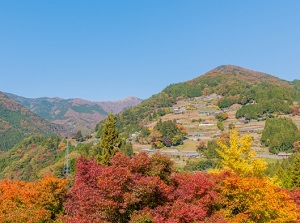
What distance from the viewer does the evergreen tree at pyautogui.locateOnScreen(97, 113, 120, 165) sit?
140 feet

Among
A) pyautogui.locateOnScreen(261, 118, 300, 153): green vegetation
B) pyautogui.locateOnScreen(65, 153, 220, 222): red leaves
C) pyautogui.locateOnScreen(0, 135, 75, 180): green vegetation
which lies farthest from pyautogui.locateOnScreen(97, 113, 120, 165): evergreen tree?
pyautogui.locateOnScreen(261, 118, 300, 153): green vegetation

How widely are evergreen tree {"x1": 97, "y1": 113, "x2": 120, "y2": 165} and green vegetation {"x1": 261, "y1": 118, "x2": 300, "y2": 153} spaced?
97535 mm

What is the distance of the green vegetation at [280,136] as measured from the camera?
126m

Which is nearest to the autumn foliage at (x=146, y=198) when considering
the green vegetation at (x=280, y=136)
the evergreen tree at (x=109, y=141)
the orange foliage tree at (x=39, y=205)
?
the orange foliage tree at (x=39, y=205)

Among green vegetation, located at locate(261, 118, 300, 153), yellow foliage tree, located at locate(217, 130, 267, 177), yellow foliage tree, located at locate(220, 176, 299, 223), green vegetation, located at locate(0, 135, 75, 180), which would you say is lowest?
green vegetation, located at locate(0, 135, 75, 180)

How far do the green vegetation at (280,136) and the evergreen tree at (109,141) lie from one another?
97535 mm

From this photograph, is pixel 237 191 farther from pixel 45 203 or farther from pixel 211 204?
pixel 45 203

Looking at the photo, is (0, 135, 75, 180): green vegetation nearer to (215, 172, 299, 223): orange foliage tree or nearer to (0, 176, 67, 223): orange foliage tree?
(0, 176, 67, 223): orange foliage tree

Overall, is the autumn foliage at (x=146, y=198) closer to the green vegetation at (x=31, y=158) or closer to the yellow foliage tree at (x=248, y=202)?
the yellow foliage tree at (x=248, y=202)

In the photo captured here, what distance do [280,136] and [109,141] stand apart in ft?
347

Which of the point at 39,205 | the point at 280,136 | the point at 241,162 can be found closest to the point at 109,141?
the point at 39,205

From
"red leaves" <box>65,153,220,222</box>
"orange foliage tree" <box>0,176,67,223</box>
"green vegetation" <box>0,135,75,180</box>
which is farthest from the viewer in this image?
"green vegetation" <box>0,135,75,180</box>

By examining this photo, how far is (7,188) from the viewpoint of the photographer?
1192 inches

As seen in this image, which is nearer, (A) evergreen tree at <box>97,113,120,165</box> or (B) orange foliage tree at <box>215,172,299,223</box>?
(B) orange foliage tree at <box>215,172,299,223</box>
